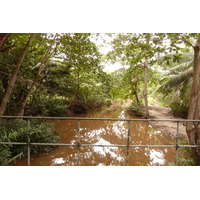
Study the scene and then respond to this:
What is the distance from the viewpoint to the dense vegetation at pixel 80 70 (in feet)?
10.6

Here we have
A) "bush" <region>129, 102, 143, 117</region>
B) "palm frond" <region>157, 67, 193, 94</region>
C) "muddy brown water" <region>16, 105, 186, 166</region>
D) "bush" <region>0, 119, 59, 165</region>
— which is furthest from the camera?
"bush" <region>129, 102, 143, 117</region>

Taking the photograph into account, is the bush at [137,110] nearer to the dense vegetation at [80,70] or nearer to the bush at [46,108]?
the dense vegetation at [80,70]

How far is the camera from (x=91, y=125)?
25.7 feet

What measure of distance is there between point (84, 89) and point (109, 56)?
5735mm

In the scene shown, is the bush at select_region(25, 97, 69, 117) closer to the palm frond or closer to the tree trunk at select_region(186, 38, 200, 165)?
the tree trunk at select_region(186, 38, 200, 165)

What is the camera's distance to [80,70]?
5.48 meters

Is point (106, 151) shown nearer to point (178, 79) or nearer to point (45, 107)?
point (45, 107)

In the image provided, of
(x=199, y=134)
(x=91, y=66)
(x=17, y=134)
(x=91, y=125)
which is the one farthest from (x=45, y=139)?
(x=199, y=134)

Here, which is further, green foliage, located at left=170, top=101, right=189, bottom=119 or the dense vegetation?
green foliage, located at left=170, top=101, right=189, bottom=119

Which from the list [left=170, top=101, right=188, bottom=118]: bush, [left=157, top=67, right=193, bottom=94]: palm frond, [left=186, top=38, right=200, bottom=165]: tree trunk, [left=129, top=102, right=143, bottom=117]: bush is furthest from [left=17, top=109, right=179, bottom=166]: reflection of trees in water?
[left=170, top=101, right=188, bottom=118]: bush

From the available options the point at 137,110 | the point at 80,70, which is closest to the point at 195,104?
the point at 80,70

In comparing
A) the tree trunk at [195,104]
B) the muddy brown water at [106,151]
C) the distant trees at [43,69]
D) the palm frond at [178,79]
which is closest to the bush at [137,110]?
the palm frond at [178,79]

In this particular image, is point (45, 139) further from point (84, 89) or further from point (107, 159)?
point (84, 89)

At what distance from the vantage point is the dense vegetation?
10.6 ft
